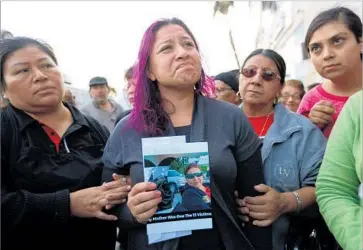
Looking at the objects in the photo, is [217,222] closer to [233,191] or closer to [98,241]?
[233,191]

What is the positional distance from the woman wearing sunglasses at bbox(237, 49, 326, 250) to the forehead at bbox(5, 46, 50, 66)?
4.19ft

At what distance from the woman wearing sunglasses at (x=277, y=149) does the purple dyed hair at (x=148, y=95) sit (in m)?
0.50

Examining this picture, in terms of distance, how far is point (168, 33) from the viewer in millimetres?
1805

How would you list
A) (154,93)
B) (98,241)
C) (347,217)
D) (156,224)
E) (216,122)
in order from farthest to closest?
1. (98,241)
2. (154,93)
3. (216,122)
4. (156,224)
5. (347,217)

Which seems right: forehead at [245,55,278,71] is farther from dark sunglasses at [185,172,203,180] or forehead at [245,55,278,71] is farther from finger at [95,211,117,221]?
finger at [95,211,117,221]

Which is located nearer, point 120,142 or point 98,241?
point 120,142

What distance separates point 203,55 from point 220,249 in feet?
3.43

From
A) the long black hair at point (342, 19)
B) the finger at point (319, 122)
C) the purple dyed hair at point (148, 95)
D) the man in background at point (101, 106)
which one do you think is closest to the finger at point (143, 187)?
the purple dyed hair at point (148, 95)

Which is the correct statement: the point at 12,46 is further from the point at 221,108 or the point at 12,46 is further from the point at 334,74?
the point at 334,74

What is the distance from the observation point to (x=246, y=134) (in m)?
1.72

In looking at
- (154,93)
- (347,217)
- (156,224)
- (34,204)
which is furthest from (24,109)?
(347,217)

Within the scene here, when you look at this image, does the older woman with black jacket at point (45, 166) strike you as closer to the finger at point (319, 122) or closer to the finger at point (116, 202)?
the finger at point (116, 202)

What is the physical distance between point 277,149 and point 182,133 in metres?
0.64

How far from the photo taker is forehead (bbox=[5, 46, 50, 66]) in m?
1.93
